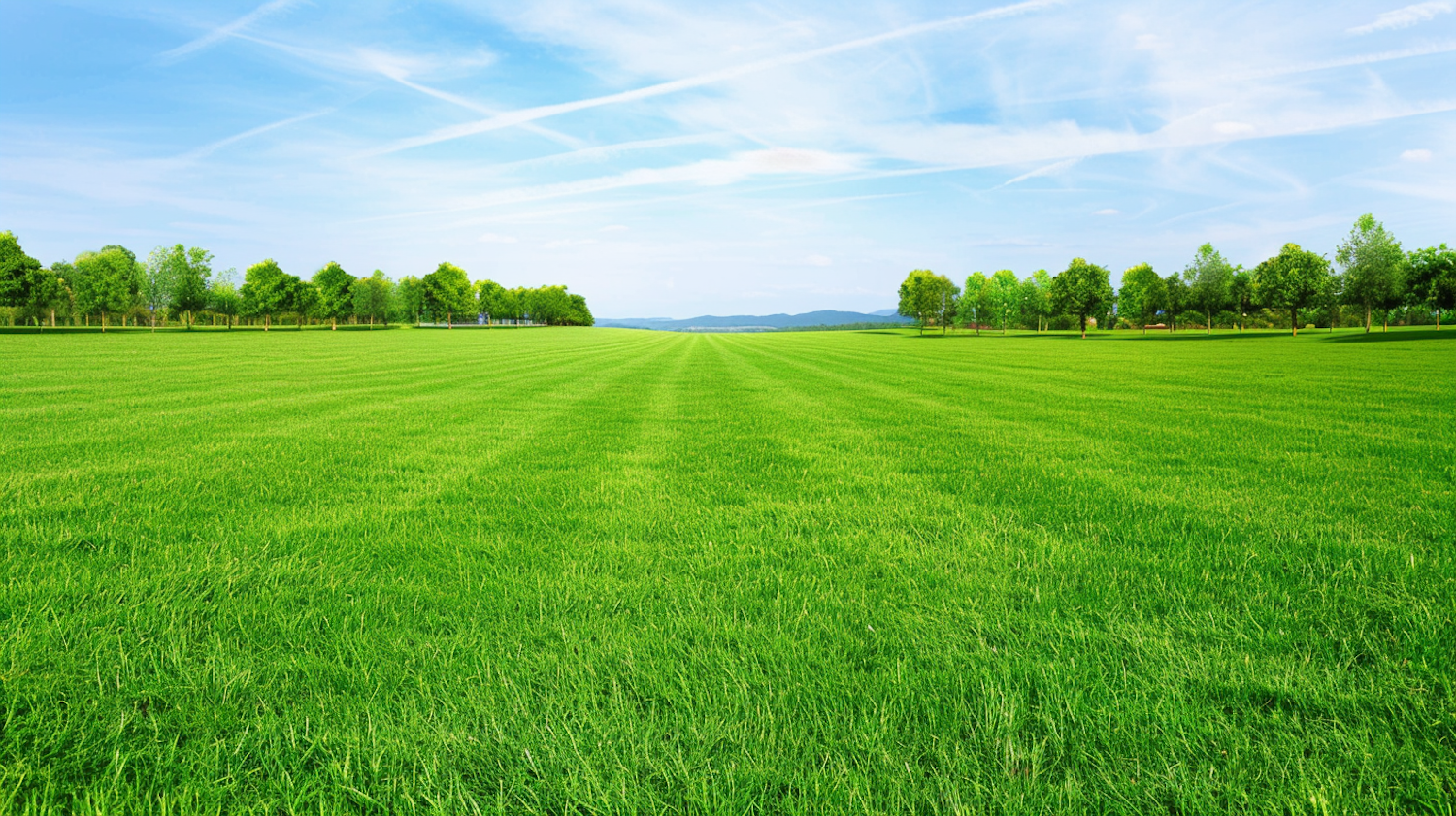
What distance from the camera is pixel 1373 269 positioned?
5228cm

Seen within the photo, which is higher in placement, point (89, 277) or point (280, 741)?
point (89, 277)

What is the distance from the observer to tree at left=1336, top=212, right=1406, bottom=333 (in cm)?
5200

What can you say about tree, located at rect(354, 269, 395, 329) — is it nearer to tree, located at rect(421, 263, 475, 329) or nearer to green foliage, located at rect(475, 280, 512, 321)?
tree, located at rect(421, 263, 475, 329)

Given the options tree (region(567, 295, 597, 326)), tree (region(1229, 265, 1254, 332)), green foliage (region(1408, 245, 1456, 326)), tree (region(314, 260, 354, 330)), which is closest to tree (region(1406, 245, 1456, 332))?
green foliage (region(1408, 245, 1456, 326))

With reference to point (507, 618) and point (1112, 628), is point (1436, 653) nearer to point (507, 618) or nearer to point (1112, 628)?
point (1112, 628)

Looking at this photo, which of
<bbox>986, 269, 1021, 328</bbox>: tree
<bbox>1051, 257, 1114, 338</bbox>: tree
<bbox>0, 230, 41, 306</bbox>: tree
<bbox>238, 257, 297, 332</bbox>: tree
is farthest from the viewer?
<bbox>986, 269, 1021, 328</bbox>: tree

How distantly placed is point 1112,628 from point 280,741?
13.1 ft

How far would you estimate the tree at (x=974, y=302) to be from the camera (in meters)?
108

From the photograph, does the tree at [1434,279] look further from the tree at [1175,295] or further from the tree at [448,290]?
the tree at [448,290]

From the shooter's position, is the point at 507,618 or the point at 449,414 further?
the point at 449,414

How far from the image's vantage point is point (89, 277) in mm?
70125

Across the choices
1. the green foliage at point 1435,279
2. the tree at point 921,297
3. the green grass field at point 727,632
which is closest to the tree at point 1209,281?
the green foliage at point 1435,279

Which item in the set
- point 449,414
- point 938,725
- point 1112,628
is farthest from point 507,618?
point 449,414

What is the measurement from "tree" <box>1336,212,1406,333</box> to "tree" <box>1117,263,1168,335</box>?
34130 mm
